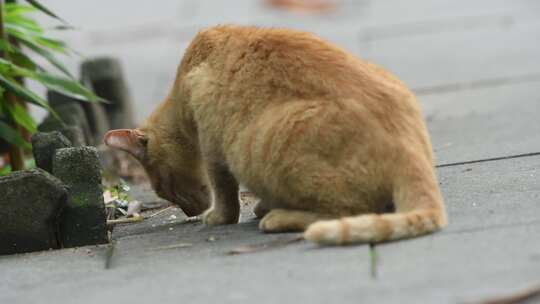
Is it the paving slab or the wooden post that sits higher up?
the wooden post

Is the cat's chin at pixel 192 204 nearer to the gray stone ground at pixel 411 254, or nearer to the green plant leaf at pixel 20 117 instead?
the gray stone ground at pixel 411 254

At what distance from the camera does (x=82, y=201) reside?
4.84 metres

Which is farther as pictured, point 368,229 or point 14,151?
point 14,151

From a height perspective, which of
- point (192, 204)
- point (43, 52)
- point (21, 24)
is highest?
point (21, 24)

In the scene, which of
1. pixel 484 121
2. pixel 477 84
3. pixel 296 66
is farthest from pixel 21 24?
pixel 477 84

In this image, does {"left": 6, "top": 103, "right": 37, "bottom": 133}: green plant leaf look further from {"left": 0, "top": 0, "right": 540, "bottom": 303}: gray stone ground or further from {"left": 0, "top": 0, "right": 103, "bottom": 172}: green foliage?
{"left": 0, "top": 0, "right": 540, "bottom": 303}: gray stone ground

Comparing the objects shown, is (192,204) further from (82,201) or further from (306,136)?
(306,136)

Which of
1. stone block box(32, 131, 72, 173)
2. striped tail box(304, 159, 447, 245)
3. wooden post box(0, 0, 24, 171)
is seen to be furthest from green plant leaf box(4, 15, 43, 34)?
striped tail box(304, 159, 447, 245)

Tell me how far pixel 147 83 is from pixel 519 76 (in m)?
4.50

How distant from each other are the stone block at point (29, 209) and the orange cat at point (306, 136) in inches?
27.6

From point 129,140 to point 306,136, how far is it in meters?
1.45

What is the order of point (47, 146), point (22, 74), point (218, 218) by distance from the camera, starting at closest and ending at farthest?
point (218, 218) < point (47, 146) < point (22, 74)

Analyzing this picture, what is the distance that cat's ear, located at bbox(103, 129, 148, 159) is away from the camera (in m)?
5.35

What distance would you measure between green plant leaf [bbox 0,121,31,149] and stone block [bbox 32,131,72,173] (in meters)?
0.60
